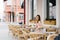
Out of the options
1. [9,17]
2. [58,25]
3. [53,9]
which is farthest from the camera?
[9,17]

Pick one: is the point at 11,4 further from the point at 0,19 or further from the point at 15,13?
the point at 0,19

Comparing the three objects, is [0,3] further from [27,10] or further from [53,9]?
[53,9]

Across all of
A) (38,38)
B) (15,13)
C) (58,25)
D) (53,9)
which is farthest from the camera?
(15,13)

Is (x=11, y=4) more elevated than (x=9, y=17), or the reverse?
(x=11, y=4)

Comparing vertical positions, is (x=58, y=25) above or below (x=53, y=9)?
below

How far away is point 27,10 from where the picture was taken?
41.6 ft

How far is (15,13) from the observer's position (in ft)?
104

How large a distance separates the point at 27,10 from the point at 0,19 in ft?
76.4

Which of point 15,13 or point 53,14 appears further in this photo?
point 15,13

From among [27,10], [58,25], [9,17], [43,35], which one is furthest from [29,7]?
[9,17]

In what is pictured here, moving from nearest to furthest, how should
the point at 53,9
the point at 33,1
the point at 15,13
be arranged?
the point at 53,9 < the point at 33,1 < the point at 15,13

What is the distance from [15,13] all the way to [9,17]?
2661mm

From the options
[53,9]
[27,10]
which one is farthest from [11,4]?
[53,9]

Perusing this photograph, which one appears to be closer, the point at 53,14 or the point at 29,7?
the point at 53,14
